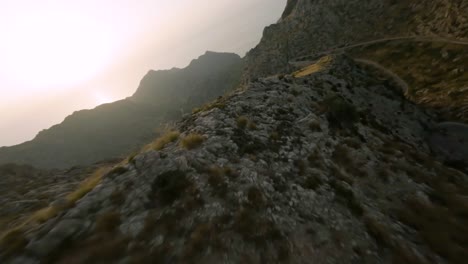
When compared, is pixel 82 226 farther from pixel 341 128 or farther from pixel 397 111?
pixel 397 111

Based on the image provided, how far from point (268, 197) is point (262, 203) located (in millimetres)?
638

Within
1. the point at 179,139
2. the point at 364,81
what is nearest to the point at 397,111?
the point at 364,81

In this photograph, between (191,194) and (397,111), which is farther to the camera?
(397,111)

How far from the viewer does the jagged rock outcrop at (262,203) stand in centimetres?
1093

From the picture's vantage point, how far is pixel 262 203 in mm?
13219

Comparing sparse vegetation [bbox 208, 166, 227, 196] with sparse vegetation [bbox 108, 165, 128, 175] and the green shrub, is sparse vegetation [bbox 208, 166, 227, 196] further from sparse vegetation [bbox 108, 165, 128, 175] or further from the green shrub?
sparse vegetation [bbox 108, 165, 128, 175]

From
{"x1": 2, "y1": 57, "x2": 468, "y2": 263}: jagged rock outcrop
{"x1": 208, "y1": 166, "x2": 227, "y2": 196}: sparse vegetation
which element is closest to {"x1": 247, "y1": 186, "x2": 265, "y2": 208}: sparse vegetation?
{"x1": 2, "y1": 57, "x2": 468, "y2": 263}: jagged rock outcrop

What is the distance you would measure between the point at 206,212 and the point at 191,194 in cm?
137

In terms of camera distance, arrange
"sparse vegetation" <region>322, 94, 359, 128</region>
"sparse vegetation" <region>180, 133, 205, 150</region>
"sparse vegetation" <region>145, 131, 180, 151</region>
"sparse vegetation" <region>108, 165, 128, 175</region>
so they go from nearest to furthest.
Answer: "sparse vegetation" <region>108, 165, 128, 175</region>, "sparse vegetation" <region>180, 133, 205, 150</region>, "sparse vegetation" <region>145, 131, 180, 151</region>, "sparse vegetation" <region>322, 94, 359, 128</region>

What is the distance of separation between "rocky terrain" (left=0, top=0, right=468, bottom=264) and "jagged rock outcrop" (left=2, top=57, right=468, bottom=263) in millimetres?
65

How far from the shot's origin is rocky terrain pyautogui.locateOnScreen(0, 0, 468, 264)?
11.0m

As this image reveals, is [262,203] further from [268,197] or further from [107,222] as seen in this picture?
[107,222]

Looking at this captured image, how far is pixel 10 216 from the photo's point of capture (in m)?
19.1

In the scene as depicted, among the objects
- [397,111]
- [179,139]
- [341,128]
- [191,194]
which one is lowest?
[397,111]
